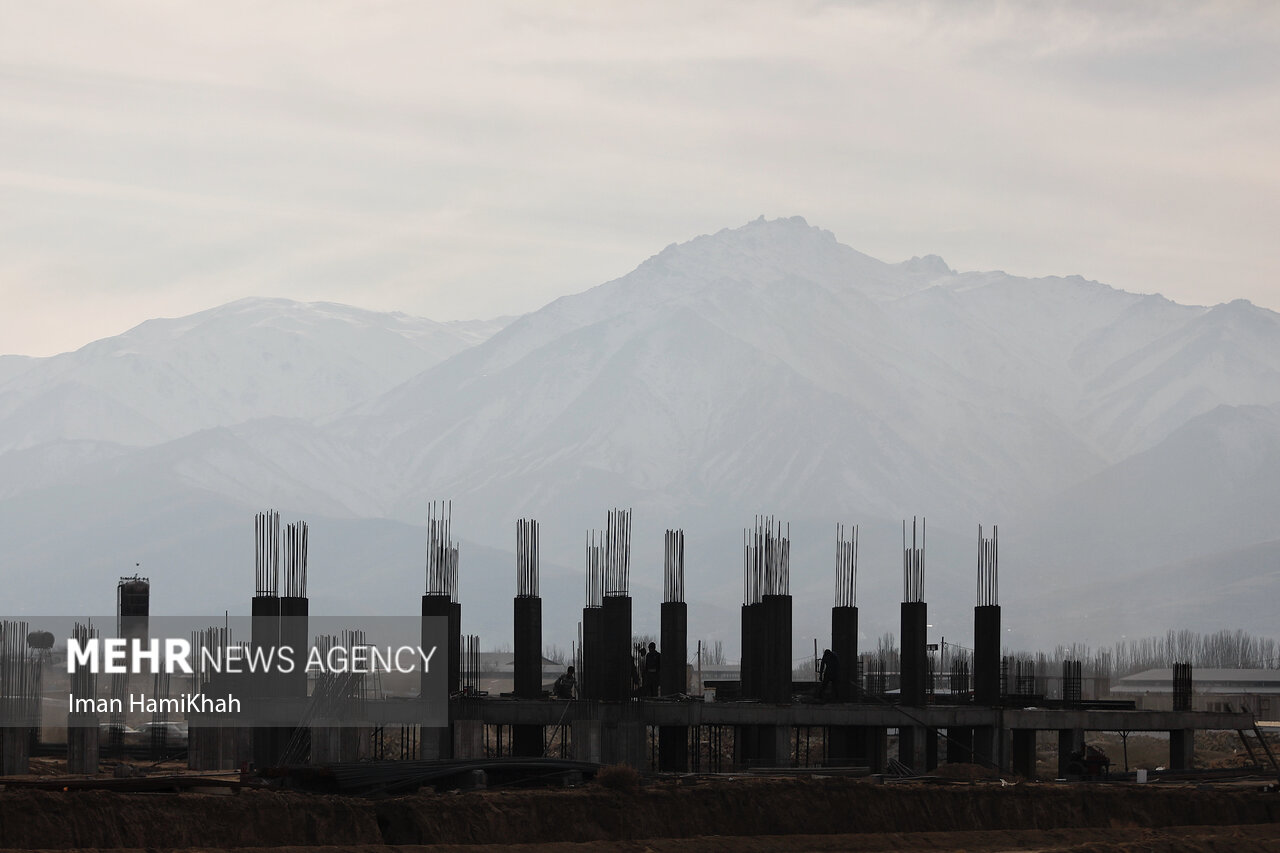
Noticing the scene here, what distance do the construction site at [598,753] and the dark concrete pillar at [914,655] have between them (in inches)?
2.3

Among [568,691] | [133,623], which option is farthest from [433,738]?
[133,623]

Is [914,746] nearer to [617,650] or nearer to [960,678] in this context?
[960,678]

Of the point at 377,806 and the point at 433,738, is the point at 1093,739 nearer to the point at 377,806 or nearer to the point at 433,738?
the point at 433,738

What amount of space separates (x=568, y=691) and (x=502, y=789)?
9.29m

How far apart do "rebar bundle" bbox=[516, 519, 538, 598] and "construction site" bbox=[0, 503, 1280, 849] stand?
0.34 feet

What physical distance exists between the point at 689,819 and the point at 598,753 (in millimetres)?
6404

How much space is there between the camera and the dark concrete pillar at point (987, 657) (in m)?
39.5

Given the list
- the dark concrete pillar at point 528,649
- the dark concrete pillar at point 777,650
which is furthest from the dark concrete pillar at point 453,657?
the dark concrete pillar at point 777,650

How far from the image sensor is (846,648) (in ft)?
133

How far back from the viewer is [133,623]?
4869 centimetres

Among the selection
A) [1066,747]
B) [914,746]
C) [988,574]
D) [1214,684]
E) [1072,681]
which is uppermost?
[988,574]

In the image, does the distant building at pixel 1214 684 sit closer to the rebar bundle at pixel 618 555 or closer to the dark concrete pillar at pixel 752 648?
the dark concrete pillar at pixel 752 648

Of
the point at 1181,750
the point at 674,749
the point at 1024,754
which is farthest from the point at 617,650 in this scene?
the point at 1181,750

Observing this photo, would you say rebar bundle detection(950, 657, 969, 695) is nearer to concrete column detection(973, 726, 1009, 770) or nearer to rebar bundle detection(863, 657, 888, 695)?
rebar bundle detection(863, 657, 888, 695)
